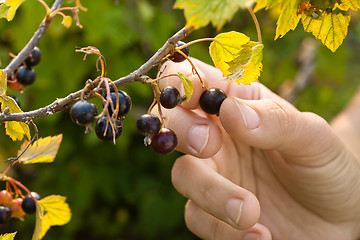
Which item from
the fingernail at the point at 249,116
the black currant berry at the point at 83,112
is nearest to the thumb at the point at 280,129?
the fingernail at the point at 249,116

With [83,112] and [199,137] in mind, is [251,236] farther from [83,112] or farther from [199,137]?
[83,112]

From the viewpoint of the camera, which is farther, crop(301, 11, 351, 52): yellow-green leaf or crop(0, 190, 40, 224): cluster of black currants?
crop(0, 190, 40, 224): cluster of black currants

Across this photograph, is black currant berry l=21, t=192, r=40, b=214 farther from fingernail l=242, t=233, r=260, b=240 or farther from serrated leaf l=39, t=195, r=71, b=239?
fingernail l=242, t=233, r=260, b=240

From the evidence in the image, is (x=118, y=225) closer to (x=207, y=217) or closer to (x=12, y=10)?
(x=207, y=217)

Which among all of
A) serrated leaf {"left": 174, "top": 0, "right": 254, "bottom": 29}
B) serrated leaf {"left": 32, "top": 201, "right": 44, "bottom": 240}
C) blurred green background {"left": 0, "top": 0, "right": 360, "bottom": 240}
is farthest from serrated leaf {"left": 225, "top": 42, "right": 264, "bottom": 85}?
blurred green background {"left": 0, "top": 0, "right": 360, "bottom": 240}

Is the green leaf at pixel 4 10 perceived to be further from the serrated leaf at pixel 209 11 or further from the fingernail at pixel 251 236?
the fingernail at pixel 251 236

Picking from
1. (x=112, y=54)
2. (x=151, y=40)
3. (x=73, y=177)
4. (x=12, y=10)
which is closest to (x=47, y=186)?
(x=73, y=177)
